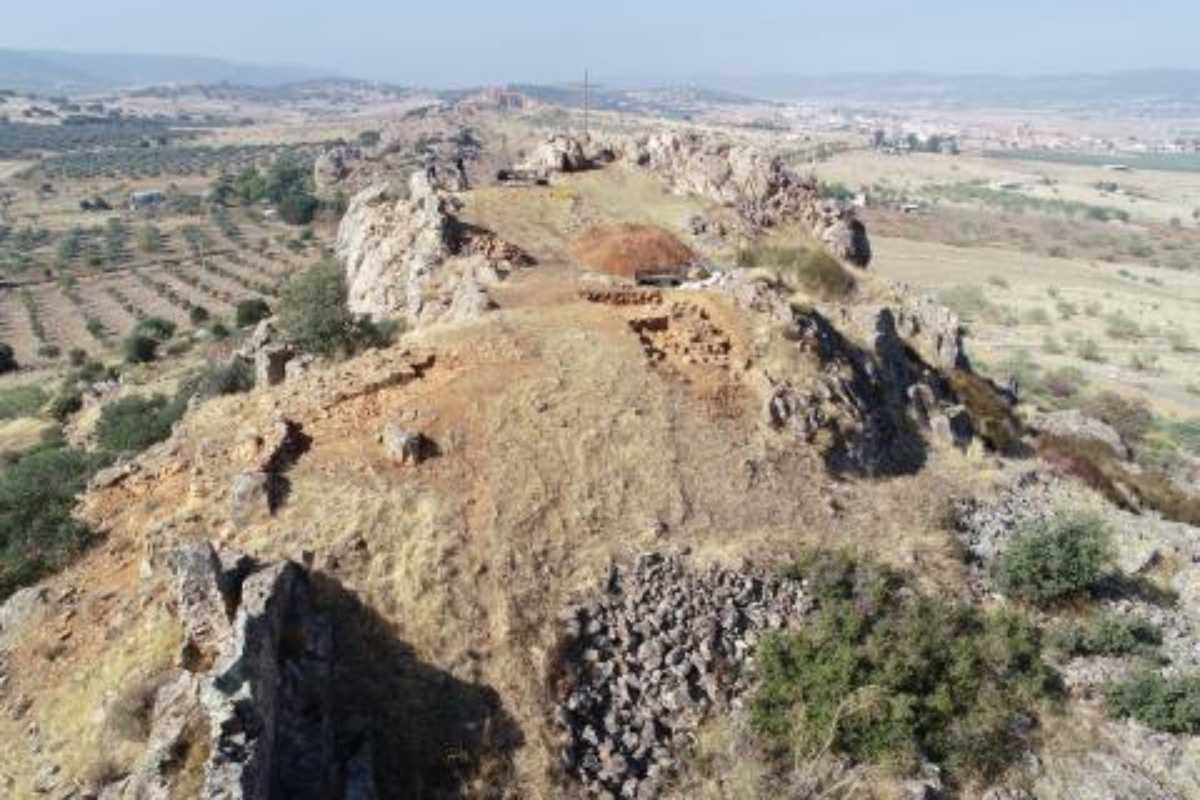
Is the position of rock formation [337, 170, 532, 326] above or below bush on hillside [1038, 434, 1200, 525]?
above

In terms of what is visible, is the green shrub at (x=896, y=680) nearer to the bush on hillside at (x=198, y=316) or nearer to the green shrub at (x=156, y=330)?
the green shrub at (x=156, y=330)

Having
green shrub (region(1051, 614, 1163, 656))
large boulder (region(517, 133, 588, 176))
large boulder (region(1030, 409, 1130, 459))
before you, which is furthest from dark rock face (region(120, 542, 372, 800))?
large boulder (region(517, 133, 588, 176))

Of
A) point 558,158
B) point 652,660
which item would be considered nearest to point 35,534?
point 652,660

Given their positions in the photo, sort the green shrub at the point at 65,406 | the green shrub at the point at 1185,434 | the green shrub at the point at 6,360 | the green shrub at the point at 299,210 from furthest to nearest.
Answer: the green shrub at the point at 299,210, the green shrub at the point at 6,360, the green shrub at the point at 1185,434, the green shrub at the point at 65,406

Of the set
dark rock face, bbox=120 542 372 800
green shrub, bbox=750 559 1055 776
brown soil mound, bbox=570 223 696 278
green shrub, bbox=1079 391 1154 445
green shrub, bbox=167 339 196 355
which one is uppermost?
brown soil mound, bbox=570 223 696 278

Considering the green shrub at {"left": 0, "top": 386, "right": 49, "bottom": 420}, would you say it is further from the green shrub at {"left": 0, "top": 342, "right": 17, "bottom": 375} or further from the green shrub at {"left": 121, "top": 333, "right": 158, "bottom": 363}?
the green shrub at {"left": 0, "top": 342, "right": 17, "bottom": 375}

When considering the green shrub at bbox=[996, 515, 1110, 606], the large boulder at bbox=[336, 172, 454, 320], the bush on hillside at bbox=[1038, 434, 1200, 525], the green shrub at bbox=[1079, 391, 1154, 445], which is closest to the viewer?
the green shrub at bbox=[996, 515, 1110, 606]

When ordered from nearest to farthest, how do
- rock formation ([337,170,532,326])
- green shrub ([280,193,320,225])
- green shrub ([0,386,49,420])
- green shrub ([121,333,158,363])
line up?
1. rock formation ([337,170,532,326])
2. green shrub ([0,386,49,420])
3. green shrub ([121,333,158,363])
4. green shrub ([280,193,320,225])

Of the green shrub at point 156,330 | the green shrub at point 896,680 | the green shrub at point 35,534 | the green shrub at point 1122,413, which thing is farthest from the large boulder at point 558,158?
the green shrub at point 156,330

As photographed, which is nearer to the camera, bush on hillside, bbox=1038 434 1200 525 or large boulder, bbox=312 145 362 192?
bush on hillside, bbox=1038 434 1200 525
